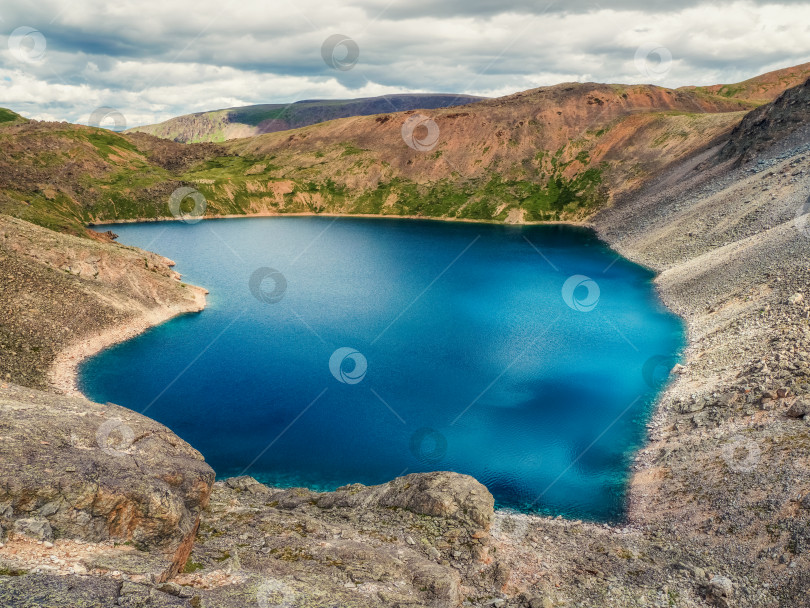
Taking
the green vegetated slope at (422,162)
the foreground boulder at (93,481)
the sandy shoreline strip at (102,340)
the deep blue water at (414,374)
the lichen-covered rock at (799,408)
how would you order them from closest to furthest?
the foreground boulder at (93,481), the lichen-covered rock at (799,408), the deep blue water at (414,374), the sandy shoreline strip at (102,340), the green vegetated slope at (422,162)

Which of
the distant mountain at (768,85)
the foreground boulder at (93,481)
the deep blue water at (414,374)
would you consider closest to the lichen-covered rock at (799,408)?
the deep blue water at (414,374)

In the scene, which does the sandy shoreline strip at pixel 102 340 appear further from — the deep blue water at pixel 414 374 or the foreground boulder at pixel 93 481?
the foreground boulder at pixel 93 481

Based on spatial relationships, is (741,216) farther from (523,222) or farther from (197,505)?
(197,505)

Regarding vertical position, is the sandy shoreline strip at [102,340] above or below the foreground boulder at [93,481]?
above

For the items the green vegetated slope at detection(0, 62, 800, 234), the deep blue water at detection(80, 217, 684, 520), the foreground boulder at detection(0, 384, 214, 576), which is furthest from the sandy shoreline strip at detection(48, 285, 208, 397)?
the green vegetated slope at detection(0, 62, 800, 234)

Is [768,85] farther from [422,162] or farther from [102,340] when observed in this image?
[102,340]

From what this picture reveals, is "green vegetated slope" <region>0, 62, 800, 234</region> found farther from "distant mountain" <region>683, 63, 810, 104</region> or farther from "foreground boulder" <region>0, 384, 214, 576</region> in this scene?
"foreground boulder" <region>0, 384, 214, 576</region>

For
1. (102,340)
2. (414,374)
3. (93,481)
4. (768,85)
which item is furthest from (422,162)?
(93,481)
